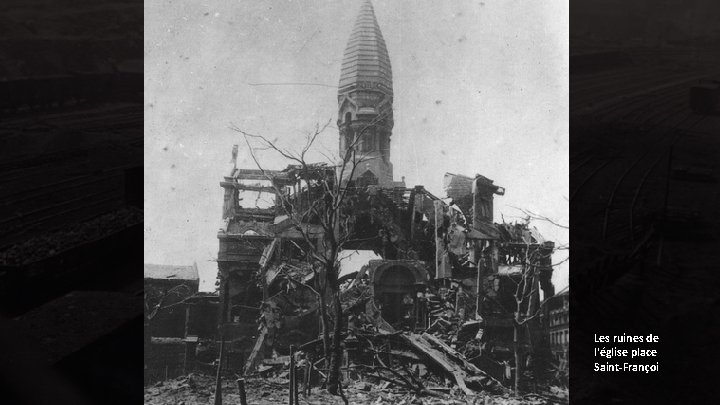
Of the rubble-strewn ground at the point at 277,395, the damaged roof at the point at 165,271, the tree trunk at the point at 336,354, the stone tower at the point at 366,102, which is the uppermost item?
the stone tower at the point at 366,102

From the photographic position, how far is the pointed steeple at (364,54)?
15.0ft

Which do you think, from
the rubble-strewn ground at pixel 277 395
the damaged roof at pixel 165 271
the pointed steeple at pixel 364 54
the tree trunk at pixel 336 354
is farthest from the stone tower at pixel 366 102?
the rubble-strewn ground at pixel 277 395

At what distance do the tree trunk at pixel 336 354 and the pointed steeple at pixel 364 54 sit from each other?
1.54 meters

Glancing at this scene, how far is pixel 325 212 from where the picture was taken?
4.62 m

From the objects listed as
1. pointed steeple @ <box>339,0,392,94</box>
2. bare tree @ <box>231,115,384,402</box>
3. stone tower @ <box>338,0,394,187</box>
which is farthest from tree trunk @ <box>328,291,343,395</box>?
pointed steeple @ <box>339,0,392,94</box>

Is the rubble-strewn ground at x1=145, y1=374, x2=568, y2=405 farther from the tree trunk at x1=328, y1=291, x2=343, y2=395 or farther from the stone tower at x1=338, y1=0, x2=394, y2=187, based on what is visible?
the stone tower at x1=338, y1=0, x2=394, y2=187

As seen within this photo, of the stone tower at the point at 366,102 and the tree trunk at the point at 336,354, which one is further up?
the stone tower at the point at 366,102

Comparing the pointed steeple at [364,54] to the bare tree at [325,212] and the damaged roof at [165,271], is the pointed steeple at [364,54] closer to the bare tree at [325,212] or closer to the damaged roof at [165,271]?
the bare tree at [325,212]

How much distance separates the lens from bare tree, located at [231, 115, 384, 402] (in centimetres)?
461

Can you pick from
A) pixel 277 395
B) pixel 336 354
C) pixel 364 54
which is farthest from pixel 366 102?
pixel 277 395

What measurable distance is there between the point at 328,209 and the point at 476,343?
4.69ft

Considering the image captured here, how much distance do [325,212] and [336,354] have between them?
1.01m

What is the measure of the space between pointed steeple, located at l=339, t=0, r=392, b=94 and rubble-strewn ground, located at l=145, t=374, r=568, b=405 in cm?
213

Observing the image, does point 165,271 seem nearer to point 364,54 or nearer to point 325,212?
point 325,212
